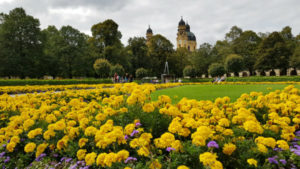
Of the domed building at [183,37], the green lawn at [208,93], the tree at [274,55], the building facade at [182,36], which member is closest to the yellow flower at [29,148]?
the green lawn at [208,93]

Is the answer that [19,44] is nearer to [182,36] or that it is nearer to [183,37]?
[182,36]

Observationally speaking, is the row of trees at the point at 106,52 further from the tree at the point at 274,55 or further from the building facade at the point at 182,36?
the building facade at the point at 182,36

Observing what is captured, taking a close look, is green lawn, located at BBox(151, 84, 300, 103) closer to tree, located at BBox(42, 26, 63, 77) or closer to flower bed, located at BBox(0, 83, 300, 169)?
flower bed, located at BBox(0, 83, 300, 169)

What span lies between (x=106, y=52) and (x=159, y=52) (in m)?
14.9

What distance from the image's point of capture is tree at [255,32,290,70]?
39.2 m

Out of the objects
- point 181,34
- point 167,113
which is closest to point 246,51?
point 167,113

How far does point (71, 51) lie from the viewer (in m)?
38.0

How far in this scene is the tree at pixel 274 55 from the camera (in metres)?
39.2

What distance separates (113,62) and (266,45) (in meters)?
32.5

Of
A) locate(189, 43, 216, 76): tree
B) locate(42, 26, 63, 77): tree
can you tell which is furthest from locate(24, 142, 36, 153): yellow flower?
locate(189, 43, 216, 76): tree

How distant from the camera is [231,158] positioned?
227 cm

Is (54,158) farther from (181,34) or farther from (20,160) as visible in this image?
(181,34)

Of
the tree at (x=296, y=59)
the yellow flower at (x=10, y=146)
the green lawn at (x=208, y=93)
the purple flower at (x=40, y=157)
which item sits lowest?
the purple flower at (x=40, y=157)

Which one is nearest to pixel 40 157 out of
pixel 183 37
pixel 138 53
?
pixel 138 53
